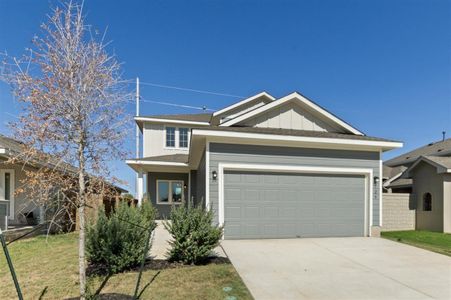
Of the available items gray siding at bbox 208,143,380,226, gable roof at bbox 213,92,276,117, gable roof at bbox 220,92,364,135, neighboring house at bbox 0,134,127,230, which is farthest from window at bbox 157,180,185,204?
gray siding at bbox 208,143,380,226

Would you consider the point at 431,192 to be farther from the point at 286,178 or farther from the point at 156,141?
the point at 156,141

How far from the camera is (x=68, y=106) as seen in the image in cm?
350

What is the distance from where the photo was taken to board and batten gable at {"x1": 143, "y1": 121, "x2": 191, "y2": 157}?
17.3 meters

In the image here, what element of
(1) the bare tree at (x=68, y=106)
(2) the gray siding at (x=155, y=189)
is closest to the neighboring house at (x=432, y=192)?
(2) the gray siding at (x=155, y=189)


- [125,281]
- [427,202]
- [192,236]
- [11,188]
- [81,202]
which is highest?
[81,202]

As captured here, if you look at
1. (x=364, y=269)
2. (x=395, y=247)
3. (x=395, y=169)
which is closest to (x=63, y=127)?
(x=364, y=269)

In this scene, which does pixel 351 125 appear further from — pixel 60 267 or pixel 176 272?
pixel 60 267

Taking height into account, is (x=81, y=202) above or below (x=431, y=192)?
above

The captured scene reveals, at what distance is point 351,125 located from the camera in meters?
10.9

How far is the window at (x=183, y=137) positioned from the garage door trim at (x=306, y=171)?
386 inches

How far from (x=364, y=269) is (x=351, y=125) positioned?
6.70 m

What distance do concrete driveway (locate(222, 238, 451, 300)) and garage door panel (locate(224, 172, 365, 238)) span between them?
2.17 ft

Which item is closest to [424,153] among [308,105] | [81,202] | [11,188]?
[308,105]

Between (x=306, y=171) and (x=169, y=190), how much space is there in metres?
9.89
